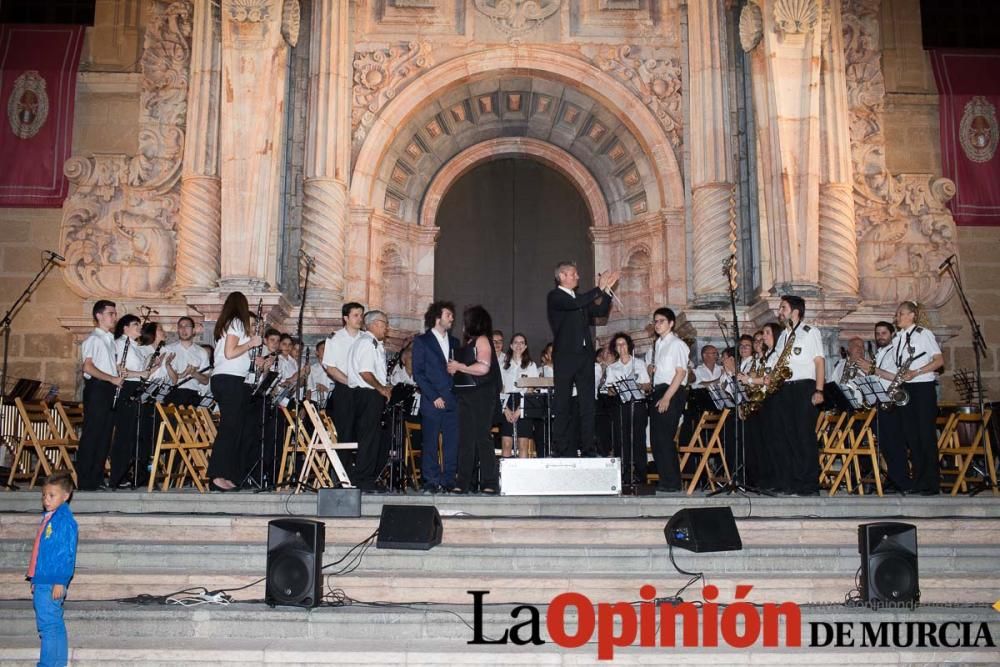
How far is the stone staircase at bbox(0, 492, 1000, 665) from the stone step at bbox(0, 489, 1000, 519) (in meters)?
0.01

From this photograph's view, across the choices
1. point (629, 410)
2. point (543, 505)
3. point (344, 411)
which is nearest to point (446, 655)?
point (543, 505)

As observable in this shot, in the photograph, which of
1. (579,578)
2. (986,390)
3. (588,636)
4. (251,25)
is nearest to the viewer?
(588,636)

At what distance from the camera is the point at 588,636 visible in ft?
19.1

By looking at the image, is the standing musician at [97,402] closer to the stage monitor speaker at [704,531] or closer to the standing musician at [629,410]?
the standing musician at [629,410]

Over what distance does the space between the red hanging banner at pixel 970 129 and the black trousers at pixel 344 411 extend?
908 centimetres

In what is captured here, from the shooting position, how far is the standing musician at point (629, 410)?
1016cm

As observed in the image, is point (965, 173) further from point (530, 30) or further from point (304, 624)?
point (304, 624)

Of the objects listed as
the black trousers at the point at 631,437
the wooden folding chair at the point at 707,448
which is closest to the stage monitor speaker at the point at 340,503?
the black trousers at the point at 631,437

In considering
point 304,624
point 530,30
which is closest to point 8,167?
point 530,30

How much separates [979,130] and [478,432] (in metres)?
9.27

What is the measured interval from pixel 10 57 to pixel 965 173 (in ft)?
44.1

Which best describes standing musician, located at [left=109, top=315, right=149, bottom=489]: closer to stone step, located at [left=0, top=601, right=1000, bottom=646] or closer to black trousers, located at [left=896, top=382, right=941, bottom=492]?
stone step, located at [left=0, top=601, right=1000, bottom=646]

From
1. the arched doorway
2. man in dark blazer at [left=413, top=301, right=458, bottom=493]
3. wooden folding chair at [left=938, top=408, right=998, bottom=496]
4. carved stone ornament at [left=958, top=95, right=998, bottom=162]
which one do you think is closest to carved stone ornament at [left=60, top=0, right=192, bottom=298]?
the arched doorway

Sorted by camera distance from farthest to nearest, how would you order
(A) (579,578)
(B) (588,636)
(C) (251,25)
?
(C) (251,25), (A) (579,578), (B) (588,636)
